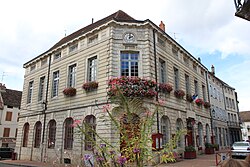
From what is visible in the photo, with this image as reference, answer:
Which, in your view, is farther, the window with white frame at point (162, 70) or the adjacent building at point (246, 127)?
the adjacent building at point (246, 127)

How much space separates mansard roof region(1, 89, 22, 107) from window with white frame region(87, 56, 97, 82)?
24.4m

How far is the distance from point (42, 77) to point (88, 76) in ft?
20.8

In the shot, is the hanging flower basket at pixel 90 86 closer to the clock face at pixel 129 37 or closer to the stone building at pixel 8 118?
the clock face at pixel 129 37

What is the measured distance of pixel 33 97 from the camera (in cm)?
1873

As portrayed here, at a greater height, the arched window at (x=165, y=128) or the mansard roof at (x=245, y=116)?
the mansard roof at (x=245, y=116)

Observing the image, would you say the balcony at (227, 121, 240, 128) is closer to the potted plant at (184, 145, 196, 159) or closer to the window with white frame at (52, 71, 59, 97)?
the potted plant at (184, 145, 196, 159)

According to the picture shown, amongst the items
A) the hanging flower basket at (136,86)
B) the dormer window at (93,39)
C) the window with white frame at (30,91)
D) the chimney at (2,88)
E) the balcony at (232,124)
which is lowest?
the balcony at (232,124)

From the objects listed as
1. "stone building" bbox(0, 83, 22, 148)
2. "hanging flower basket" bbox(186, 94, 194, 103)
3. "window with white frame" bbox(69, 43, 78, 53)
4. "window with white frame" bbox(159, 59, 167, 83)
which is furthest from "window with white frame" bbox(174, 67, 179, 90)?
"stone building" bbox(0, 83, 22, 148)

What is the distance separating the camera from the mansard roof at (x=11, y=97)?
3351 centimetres

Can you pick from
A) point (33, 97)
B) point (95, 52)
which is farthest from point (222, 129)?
point (33, 97)

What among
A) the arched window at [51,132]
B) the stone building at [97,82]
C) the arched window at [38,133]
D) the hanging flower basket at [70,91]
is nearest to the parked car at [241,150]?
the stone building at [97,82]

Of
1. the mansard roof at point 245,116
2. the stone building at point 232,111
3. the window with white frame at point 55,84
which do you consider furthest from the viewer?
the mansard roof at point 245,116

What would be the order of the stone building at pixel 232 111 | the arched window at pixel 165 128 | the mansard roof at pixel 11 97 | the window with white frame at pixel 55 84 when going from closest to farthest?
the arched window at pixel 165 128 < the window with white frame at pixel 55 84 < the stone building at pixel 232 111 < the mansard roof at pixel 11 97

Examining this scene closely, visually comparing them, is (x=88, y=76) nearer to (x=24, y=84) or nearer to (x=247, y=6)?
(x=24, y=84)
